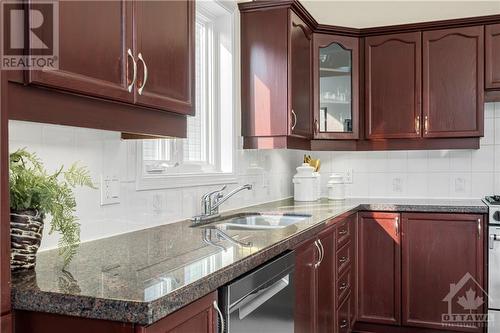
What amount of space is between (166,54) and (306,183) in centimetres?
221

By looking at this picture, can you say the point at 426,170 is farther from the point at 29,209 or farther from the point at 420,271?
the point at 29,209

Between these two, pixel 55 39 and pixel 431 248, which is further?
pixel 431 248

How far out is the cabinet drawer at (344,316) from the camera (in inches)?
115

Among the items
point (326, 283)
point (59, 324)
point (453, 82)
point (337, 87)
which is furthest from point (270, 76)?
point (59, 324)

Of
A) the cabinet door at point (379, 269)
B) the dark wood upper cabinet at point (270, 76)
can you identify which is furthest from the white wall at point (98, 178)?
the cabinet door at point (379, 269)

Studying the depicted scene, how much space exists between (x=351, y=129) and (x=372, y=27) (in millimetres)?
845

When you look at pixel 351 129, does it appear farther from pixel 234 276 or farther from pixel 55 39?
pixel 55 39

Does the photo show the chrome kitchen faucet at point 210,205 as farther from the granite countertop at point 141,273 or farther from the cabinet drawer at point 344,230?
the cabinet drawer at point 344,230

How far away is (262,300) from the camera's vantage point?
1.62m

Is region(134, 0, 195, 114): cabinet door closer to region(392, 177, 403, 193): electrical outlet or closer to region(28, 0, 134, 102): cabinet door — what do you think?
region(28, 0, 134, 102): cabinet door

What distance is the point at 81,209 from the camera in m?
1.72

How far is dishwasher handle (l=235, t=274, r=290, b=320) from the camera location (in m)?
1.47

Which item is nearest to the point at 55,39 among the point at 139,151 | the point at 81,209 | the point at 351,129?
the point at 81,209

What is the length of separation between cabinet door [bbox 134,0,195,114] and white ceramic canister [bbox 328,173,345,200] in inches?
88.6
